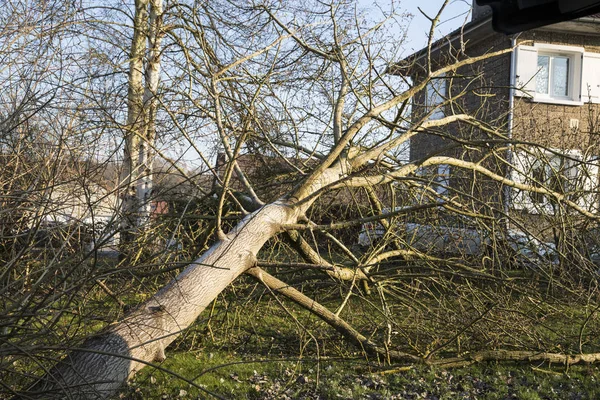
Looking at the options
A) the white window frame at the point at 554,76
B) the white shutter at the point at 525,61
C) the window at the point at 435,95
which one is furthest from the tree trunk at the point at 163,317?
the white window frame at the point at 554,76

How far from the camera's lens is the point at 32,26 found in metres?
4.92

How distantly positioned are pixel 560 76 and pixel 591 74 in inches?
27.7

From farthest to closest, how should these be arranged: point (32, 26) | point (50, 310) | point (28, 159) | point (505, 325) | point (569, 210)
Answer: point (569, 210) → point (505, 325) → point (32, 26) → point (28, 159) → point (50, 310)

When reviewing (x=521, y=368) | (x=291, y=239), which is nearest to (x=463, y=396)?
(x=521, y=368)

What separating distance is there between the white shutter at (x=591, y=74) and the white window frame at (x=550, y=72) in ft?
0.30

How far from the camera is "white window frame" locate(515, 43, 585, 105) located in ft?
49.9

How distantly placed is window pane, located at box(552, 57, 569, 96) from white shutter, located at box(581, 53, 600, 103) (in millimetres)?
411

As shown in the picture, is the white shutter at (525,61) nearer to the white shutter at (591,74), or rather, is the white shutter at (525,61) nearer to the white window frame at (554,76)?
the white window frame at (554,76)

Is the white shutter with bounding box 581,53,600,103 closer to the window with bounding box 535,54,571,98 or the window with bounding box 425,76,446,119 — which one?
the window with bounding box 535,54,571,98

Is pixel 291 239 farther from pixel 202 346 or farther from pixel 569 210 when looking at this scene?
pixel 569 210

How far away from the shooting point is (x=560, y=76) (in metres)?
16.2

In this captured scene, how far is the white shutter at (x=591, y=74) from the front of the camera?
1591 cm

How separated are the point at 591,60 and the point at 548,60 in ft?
3.24

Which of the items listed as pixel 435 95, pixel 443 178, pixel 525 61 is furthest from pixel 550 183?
pixel 525 61
